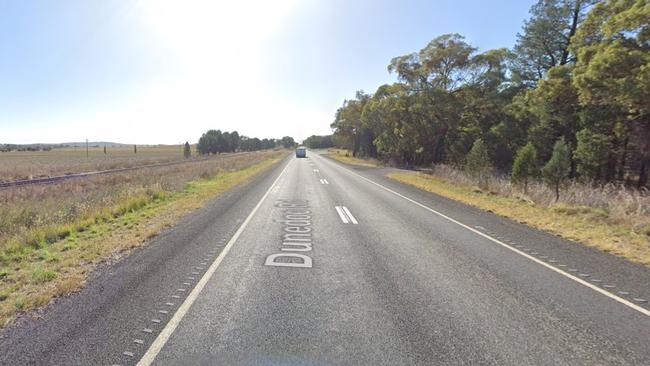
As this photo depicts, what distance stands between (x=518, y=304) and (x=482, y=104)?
33243mm

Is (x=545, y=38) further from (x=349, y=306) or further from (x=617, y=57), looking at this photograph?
(x=349, y=306)

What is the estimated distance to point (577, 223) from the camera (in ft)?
28.2

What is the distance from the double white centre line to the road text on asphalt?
992mm

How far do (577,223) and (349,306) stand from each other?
794cm

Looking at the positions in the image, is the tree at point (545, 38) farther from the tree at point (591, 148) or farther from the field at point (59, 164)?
the field at point (59, 164)

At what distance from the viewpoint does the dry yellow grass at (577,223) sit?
6.55m

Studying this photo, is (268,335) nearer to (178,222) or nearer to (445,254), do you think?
(445,254)

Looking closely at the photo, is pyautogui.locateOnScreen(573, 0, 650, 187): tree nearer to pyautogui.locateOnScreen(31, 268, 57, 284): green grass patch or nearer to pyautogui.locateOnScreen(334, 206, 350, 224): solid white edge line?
pyautogui.locateOnScreen(334, 206, 350, 224): solid white edge line

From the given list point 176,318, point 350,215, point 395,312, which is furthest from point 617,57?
point 176,318

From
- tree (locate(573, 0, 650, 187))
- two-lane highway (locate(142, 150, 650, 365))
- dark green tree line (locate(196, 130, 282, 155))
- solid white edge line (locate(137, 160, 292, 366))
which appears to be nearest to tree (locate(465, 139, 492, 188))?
tree (locate(573, 0, 650, 187))

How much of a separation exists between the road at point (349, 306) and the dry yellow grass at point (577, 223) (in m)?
0.63

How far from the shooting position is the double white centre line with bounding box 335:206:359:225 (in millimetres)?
9109

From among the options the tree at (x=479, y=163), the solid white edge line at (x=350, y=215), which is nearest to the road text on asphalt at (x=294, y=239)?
the solid white edge line at (x=350, y=215)

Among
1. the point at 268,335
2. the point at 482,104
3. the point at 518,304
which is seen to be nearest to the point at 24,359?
the point at 268,335
